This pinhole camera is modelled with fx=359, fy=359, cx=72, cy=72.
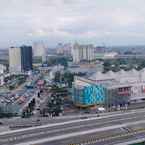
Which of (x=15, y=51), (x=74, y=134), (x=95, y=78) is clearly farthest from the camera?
(x=15, y=51)

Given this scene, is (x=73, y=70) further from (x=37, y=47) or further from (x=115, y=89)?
(x=37, y=47)

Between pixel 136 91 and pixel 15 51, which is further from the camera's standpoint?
pixel 15 51

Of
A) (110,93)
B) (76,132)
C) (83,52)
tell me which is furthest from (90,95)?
(83,52)

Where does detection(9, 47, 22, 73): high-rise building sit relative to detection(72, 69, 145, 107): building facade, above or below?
above

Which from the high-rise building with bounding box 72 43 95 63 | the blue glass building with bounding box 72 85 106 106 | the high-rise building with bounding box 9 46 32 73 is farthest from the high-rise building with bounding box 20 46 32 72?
the blue glass building with bounding box 72 85 106 106

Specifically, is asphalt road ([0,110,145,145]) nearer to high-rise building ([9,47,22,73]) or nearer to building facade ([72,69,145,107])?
building facade ([72,69,145,107])

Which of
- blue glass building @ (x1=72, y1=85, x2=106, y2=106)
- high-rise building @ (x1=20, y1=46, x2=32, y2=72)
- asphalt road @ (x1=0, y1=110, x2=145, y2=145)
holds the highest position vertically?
high-rise building @ (x1=20, y1=46, x2=32, y2=72)

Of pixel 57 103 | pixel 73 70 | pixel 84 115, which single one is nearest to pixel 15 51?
pixel 73 70
